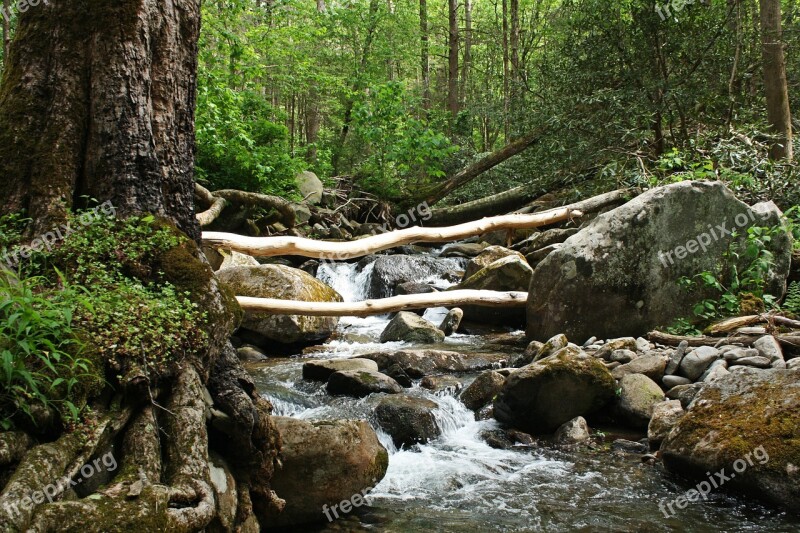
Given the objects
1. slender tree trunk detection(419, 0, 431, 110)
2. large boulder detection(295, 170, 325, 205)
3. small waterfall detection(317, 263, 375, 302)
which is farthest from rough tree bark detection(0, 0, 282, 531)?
slender tree trunk detection(419, 0, 431, 110)

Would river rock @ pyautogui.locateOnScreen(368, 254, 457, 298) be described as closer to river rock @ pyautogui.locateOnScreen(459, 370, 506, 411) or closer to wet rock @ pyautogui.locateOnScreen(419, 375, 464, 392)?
wet rock @ pyautogui.locateOnScreen(419, 375, 464, 392)

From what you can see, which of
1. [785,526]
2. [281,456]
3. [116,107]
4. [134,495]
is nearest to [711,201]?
[785,526]

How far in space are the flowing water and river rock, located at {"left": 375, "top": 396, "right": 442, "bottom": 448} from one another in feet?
0.25

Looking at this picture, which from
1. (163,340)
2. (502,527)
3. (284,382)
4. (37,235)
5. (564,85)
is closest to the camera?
(163,340)

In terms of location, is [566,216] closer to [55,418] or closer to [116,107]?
[116,107]

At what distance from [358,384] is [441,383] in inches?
40.8

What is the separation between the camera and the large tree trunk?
3.50m

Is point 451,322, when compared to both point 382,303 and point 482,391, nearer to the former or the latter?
point 382,303

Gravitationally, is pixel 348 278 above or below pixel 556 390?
above

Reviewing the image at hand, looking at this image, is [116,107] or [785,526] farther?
[785,526]

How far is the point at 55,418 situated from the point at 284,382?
4.93m

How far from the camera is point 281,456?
12.9 feet

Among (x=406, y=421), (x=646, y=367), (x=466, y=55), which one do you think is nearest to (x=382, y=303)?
(x=406, y=421)

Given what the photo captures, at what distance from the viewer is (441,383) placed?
7.12 metres
